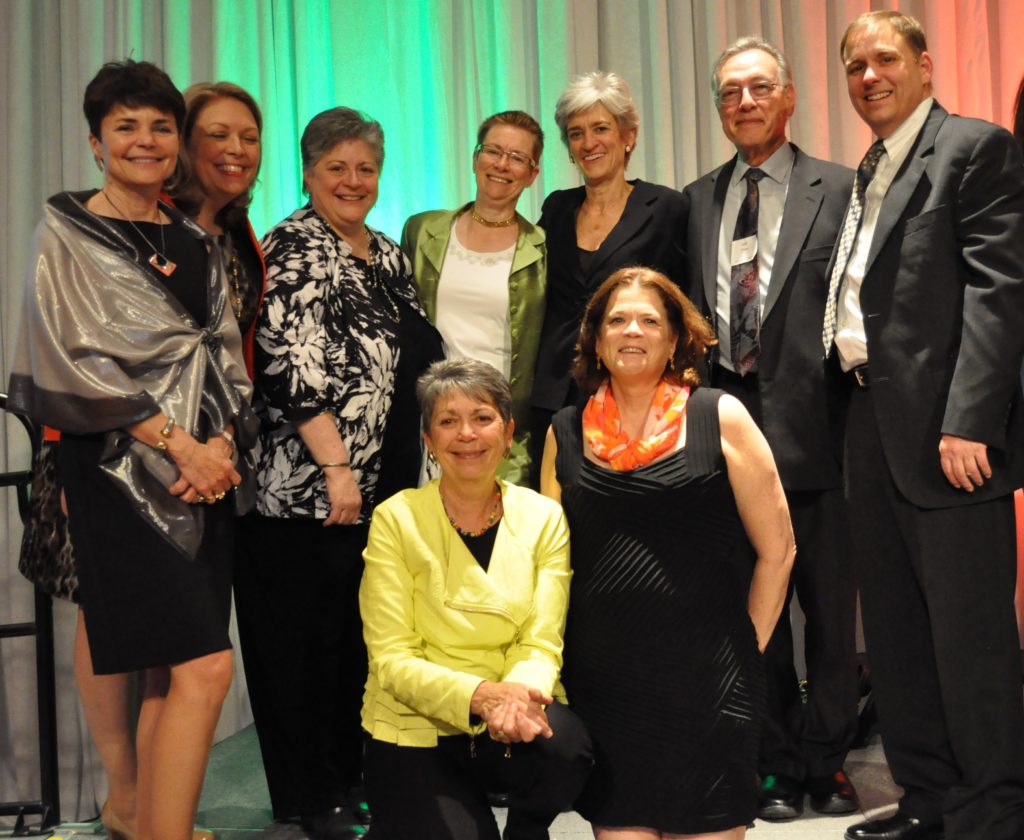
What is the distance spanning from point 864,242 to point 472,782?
1528mm

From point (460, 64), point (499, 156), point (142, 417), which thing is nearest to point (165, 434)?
point (142, 417)

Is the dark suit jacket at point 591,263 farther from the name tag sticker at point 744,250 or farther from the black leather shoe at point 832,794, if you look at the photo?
the black leather shoe at point 832,794

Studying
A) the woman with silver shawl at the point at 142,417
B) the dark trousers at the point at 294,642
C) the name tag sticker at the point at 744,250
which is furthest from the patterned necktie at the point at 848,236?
the woman with silver shawl at the point at 142,417

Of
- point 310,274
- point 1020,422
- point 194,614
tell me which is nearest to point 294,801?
point 194,614

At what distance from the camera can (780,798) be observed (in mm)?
3020

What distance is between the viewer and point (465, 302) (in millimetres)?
3193

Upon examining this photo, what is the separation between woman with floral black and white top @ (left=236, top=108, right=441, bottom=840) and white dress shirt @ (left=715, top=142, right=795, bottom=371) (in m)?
0.78

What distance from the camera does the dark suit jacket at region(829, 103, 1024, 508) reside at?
8.48 ft

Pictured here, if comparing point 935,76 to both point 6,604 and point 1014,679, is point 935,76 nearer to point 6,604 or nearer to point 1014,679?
point 1014,679

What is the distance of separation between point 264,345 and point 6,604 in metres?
1.39

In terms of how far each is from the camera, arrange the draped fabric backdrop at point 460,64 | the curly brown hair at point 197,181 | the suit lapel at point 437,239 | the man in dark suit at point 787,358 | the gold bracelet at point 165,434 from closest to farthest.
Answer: the gold bracelet at point 165,434, the curly brown hair at point 197,181, the man in dark suit at point 787,358, the suit lapel at point 437,239, the draped fabric backdrop at point 460,64

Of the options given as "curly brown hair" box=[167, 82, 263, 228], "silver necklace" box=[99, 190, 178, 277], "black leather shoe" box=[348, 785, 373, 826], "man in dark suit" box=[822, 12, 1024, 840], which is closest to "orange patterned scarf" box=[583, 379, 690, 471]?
"man in dark suit" box=[822, 12, 1024, 840]

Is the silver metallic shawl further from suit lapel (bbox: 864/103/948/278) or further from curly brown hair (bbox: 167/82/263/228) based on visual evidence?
suit lapel (bbox: 864/103/948/278)

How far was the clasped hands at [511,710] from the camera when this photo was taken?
221cm
